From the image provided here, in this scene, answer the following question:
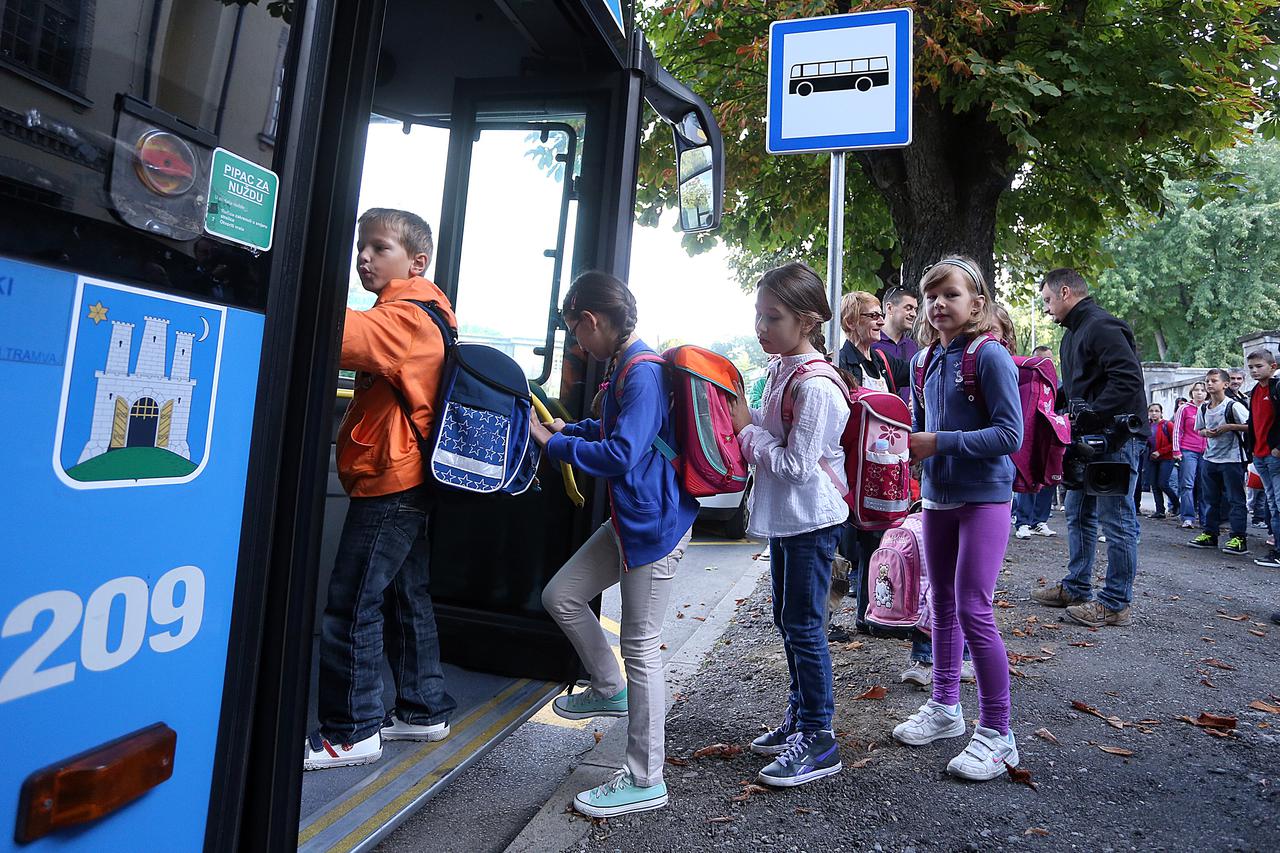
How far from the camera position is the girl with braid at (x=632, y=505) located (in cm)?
260

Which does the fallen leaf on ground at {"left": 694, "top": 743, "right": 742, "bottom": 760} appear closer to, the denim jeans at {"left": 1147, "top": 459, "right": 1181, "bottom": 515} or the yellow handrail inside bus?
the yellow handrail inside bus

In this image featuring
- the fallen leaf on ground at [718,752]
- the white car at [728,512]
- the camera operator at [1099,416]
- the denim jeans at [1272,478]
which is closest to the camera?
the fallen leaf on ground at [718,752]

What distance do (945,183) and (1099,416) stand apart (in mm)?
4525

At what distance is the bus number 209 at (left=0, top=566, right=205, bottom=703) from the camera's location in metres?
1.01

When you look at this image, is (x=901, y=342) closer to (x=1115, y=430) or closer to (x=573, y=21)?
(x=1115, y=430)

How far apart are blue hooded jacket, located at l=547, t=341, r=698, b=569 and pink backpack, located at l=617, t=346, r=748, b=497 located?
0.13 feet

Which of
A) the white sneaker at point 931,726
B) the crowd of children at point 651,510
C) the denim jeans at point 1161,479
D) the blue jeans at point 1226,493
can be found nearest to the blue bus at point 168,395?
the crowd of children at point 651,510

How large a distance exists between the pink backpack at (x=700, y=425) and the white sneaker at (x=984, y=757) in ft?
4.45

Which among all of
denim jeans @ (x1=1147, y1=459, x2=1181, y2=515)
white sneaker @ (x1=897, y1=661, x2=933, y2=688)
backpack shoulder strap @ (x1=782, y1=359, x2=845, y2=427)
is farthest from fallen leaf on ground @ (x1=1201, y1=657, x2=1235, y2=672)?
denim jeans @ (x1=1147, y1=459, x2=1181, y2=515)

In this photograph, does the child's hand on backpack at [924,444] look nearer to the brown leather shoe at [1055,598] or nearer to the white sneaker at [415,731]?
the white sneaker at [415,731]

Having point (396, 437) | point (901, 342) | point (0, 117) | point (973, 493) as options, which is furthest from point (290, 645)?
point (901, 342)

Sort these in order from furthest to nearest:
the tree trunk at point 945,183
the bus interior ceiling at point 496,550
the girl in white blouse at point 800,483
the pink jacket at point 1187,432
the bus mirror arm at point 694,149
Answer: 1. the pink jacket at point 1187,432
2. the tree trunk at point 945,183
3. the bus mirror arm at point 694,149
4. the bus interior ceiling at point 496,550
5. the girl in white blouse at point 800,483

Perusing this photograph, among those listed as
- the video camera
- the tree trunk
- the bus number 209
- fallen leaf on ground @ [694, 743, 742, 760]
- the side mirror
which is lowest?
fallen leaf on ground @ [694, 743, 742, 760]

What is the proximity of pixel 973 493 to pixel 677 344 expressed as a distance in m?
1.22
